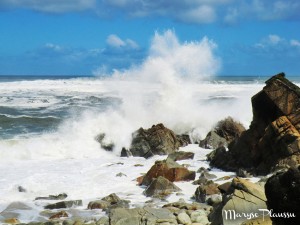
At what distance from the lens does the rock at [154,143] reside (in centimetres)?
1558

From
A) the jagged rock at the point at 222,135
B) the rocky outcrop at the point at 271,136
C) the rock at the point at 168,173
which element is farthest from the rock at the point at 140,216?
the jagged rock at the point at 222,135

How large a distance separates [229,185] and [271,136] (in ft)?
11.6

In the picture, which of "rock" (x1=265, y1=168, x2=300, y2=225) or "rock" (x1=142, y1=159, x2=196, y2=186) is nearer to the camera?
"rock" (x1=265, y1=168, x2=300, y2=225)

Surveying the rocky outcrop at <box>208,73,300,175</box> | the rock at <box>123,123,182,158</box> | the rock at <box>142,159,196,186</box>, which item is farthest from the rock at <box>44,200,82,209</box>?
the rock at <box>123,123,182,158</box>

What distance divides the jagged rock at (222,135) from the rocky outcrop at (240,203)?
8.84 m

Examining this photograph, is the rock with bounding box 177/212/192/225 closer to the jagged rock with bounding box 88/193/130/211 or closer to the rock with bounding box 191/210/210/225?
the rock with bounding box 191/210/210/225

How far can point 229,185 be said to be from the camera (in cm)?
852

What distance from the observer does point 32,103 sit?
34.5 metres

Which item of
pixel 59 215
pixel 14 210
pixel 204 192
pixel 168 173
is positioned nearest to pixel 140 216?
pixel 59 215

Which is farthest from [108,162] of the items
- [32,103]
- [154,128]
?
[32,103]

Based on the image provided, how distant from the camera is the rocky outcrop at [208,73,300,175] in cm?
1107

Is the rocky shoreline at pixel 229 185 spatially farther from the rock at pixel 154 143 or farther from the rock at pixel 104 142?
the rock at pixel 104 142

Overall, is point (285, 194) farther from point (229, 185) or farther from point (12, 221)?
point (12, 221)

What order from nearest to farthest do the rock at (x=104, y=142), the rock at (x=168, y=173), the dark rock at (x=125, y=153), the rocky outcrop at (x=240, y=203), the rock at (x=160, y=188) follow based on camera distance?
the rocky outcrop at (x=240, y=203)
the rock at (x=160, y=188)
the rock at (x=168, y=173)
the dark rock at (x=125, y=153)
the rock at (x=104, y=142)
